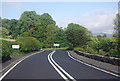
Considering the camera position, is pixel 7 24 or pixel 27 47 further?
pixel 7 24

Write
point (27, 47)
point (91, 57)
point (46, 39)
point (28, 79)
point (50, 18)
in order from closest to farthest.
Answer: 1. point (28, 79)
2. point (91, 57)
3. point (27, 47)
4. point (46, 39)
5. point (50, 18)

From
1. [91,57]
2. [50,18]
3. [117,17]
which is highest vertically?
[50,18]

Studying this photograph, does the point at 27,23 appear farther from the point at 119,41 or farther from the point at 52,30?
the point at 119,41

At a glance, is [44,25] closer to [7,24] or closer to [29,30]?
[29,30]

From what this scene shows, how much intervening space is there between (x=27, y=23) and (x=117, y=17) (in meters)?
79.3

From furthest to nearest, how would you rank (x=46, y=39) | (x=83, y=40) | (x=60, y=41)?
1. (x=60, y=41)
2. (x=46, y=39)
3. (x=83, y=40)

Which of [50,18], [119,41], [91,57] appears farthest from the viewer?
[50,18]

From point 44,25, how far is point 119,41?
7768 cm

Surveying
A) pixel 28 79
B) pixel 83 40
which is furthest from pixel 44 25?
pixel 28 79

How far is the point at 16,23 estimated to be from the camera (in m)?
136

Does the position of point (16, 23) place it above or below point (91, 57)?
above

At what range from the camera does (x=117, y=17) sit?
204ft

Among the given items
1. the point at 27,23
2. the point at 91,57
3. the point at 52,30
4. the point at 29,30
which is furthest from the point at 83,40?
the point at 91,57

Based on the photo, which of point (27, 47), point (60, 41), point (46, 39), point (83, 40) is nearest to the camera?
point (27, 47)
